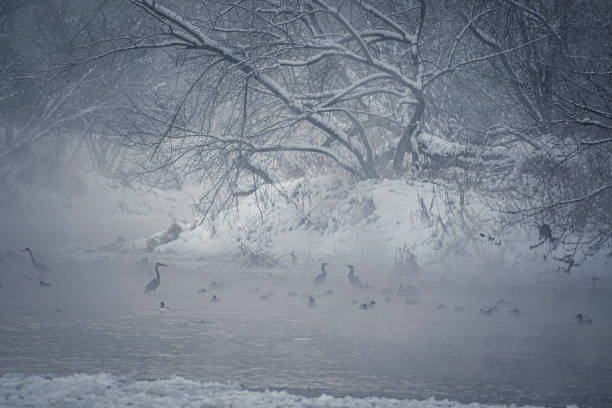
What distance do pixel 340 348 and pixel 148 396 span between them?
2631mm

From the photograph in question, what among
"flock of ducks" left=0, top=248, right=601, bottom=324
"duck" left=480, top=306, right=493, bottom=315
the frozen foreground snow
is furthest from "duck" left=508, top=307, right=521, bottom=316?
the frozen foreground snow

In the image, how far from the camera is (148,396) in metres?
4.50

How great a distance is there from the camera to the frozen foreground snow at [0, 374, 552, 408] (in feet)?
14.2

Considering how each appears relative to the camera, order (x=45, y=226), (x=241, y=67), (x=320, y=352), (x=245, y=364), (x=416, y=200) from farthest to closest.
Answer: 1. (x=45, y=226)
2. (x=416, y=200)
3. (x=241, y=67)
4. (x=320, y=352)
5. (x=245, y=364)

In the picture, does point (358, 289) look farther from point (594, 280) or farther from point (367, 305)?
point (594, 280)

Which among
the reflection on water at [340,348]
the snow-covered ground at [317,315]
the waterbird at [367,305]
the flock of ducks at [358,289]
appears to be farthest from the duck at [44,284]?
the waterbird at [367,305]

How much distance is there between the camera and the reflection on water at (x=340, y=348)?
5.23 metres

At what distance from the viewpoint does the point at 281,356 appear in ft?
20.4

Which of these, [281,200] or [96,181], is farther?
[96,181]

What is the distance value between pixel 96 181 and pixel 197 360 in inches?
1089

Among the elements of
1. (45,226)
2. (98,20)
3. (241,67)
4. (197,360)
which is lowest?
(197,360)

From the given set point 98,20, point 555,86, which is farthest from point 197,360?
point 98,20

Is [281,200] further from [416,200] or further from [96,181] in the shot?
[96,181]

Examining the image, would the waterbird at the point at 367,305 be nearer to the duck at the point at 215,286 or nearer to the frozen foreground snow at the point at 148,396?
the duck at the point at 215,286
